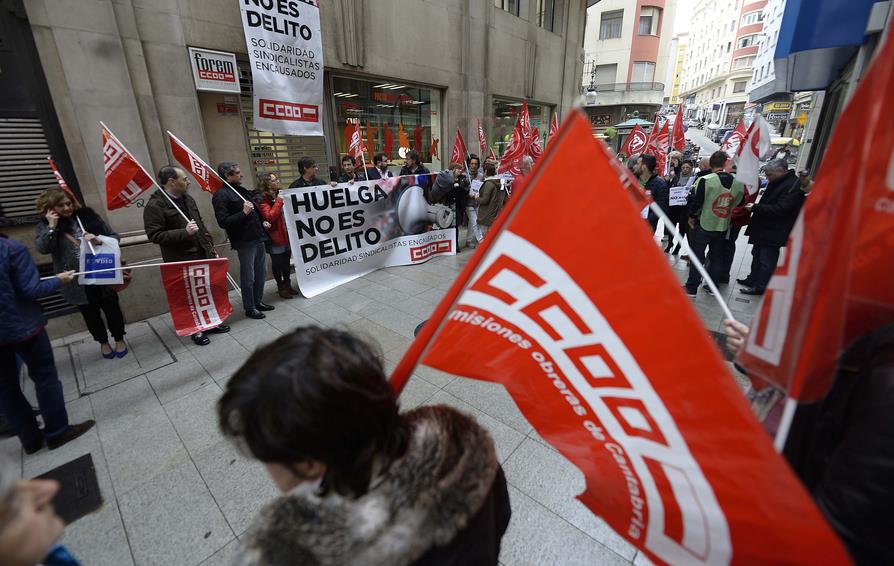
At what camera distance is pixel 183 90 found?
5.47m

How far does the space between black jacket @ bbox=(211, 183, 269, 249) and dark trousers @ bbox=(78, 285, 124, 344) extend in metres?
1.35

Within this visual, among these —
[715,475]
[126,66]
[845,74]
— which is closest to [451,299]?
[715,475]

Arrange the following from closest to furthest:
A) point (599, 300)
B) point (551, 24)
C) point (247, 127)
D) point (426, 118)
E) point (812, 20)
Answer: point (599, 300), point (812, 20), point (247, 127), point (426, 118), point (551, 24)

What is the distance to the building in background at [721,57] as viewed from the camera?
46.1 meters

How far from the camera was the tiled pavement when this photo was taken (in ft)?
7.17

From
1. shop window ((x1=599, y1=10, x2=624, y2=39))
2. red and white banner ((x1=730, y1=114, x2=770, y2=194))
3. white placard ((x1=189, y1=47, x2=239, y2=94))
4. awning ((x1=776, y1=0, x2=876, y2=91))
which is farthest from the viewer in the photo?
shop window ((x1=599, y1=10, x2=624, y2=39))

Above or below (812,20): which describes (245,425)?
below

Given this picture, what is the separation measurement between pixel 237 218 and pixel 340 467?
4668 millimetres

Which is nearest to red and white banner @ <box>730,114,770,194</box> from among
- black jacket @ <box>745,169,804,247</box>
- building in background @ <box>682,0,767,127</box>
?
black jacket @ <box>745,169,804,247</box>

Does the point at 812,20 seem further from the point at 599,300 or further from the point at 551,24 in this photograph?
the point at 551,24

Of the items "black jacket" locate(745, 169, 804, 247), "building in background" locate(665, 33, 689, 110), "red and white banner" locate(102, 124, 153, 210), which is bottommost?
"black jacket" locate(745, 169, 804, 247)

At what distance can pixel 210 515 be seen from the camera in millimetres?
2379

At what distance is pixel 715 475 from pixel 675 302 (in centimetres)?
39

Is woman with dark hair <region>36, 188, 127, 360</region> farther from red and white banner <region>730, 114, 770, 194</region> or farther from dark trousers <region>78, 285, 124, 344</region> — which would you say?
red and white banner <region>730, 114, 770, 194</region>
